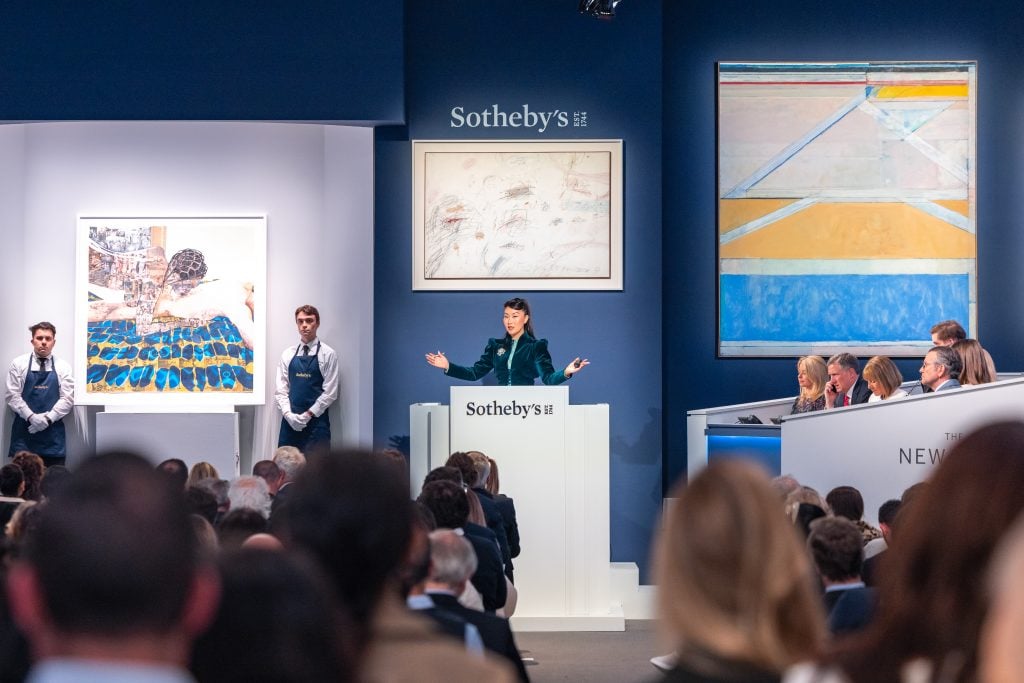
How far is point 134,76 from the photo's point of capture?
8.84 m

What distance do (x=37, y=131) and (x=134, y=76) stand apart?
5.80 feet

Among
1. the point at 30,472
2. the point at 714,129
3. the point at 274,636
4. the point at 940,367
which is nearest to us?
the point at 274,636

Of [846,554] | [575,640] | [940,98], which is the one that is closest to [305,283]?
[575,640]

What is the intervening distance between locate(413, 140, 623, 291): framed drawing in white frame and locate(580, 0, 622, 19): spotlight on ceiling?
86 centimetres

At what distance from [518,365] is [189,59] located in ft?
9.92

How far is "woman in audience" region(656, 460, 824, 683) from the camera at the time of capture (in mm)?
1646

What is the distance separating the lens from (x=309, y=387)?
31.2 ft

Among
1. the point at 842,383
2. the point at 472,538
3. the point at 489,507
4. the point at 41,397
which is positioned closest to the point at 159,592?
the point at 472,538

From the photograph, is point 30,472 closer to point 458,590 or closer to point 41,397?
point 458,590

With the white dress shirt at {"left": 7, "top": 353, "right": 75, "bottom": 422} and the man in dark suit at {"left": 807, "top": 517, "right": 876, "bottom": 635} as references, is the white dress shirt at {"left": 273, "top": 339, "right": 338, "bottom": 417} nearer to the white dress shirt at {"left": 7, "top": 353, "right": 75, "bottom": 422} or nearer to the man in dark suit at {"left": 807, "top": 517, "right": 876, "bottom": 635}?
the white dress shirt at {"left": 7, "top": 353, "right": 75, "bottom": 422}

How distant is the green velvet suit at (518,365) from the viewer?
829 centimetres

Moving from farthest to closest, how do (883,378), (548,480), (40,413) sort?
(40,413) < (548,480) < (883,378)

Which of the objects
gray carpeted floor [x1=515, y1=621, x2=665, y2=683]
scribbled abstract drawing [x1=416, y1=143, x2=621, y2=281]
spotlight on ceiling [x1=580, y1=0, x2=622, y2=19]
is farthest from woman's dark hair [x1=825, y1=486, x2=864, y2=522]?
spotlight on ceiling [x1=580, y1=0, x2=622, y2=19]

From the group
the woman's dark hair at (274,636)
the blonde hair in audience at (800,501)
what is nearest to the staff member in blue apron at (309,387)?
the blonde hair in audience at (800,501)
